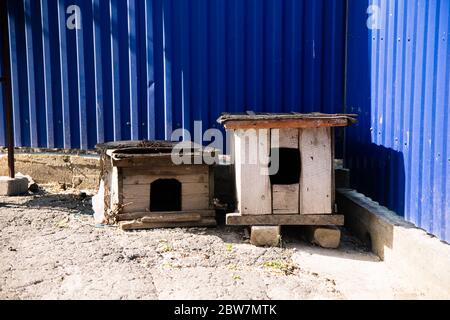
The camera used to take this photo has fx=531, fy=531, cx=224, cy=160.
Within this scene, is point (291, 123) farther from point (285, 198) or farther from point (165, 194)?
point (165, 194)

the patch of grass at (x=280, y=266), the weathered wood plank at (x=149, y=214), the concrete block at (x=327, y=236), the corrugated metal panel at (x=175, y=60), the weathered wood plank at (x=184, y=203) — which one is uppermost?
the corrugated metal panel at (x=175, y=60)

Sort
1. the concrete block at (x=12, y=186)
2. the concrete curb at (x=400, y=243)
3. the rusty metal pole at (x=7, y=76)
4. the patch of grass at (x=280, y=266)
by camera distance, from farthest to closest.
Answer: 1. the concrete block at (x=12, y=186)
2. the rusty metal pole at (x=7, y=76)
3. the patch of grass at (x=280, y=266)
4. the concrete curb at (x=400, y=243)

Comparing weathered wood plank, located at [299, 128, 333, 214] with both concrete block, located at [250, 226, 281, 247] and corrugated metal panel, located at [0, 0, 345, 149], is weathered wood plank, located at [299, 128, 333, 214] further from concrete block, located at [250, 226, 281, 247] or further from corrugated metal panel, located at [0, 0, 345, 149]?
corrugated metal panel, located at [0, 0, 345, 149]

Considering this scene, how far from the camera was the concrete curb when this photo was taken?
3.37 meters

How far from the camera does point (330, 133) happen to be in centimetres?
463

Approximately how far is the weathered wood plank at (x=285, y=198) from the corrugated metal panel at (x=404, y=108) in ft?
2.62

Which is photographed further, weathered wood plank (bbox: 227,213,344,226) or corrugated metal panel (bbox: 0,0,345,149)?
corrugated metal panel (bbox: 0,0,345,149)

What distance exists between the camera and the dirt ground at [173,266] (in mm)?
3541

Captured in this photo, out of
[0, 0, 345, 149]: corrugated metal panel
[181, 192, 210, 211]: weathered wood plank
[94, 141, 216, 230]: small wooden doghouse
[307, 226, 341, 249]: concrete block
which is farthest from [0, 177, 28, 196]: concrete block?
[307, 226, 341, 249]: concrete block

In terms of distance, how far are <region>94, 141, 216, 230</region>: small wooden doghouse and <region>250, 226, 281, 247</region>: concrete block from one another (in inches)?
24.0

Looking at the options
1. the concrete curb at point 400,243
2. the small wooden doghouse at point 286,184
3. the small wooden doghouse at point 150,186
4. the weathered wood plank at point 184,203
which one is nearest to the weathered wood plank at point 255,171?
the small wooden doghouse at point 286,184

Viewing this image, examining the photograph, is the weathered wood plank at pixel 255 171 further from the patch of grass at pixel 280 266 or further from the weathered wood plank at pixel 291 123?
the patch of grass at pixel 280 266

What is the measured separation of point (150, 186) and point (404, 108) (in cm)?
237

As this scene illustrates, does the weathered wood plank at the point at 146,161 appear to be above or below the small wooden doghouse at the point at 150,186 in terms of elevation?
above
